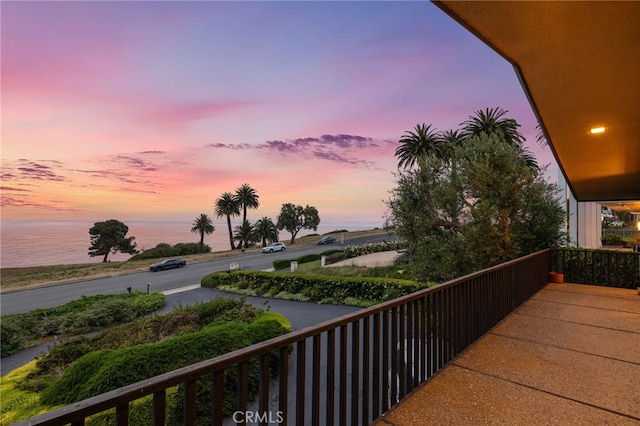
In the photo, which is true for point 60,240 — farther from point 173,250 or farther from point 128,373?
point 128,373

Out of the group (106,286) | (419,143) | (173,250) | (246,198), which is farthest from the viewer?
(246,198)

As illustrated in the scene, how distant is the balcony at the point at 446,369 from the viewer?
4.92ft

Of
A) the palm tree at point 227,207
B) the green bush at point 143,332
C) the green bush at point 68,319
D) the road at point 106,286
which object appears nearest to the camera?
the green bush at point 143,332

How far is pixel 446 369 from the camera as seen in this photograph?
3.13 meters

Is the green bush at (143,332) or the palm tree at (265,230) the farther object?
the palm tree at (265,230)

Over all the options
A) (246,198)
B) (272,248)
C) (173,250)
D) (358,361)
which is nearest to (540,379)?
(358,361)

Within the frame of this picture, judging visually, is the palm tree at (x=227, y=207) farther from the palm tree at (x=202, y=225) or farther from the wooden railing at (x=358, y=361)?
the wooden railing at (x=358, y=361)

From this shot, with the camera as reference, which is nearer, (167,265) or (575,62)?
(575,62)

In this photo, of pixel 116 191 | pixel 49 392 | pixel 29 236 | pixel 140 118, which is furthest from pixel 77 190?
pixel 29 236

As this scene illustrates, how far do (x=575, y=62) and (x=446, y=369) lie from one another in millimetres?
4766

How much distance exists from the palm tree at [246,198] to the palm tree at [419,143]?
83.5 feet

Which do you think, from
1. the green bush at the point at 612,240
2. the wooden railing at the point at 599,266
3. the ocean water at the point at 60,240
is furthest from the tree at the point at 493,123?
the ocean water at the point at 60,240

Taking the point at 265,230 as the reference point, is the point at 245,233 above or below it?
below

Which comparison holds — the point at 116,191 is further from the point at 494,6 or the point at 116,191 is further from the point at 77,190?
the point at 494,6
